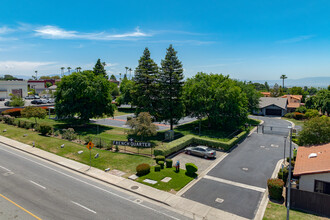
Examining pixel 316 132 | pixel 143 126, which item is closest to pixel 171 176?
pixel 143 126

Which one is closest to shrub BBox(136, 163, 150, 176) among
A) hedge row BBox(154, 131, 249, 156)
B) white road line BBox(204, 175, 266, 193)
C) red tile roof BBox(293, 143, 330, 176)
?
hedge row BBox(154, 131, 249, 156)

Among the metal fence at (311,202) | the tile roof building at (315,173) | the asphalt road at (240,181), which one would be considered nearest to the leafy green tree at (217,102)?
the asphalt road at (240,181)

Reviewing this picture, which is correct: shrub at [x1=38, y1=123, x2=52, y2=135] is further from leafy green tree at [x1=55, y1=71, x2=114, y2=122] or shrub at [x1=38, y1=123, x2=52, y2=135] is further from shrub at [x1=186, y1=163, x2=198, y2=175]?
shrub at [x1=186, y1=163, x2=198, y2=175]

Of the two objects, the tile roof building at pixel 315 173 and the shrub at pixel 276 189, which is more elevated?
the tile roof building at pixel 315 173

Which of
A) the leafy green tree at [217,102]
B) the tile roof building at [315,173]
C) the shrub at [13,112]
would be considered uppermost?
the leafy green tree at [217,102]

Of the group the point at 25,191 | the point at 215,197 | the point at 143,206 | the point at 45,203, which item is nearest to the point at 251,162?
the point at 215,197

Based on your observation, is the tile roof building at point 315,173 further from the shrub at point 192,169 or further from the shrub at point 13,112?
the shrub at point 13,112

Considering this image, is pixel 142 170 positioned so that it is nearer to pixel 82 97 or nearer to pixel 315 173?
pixel 315 173
